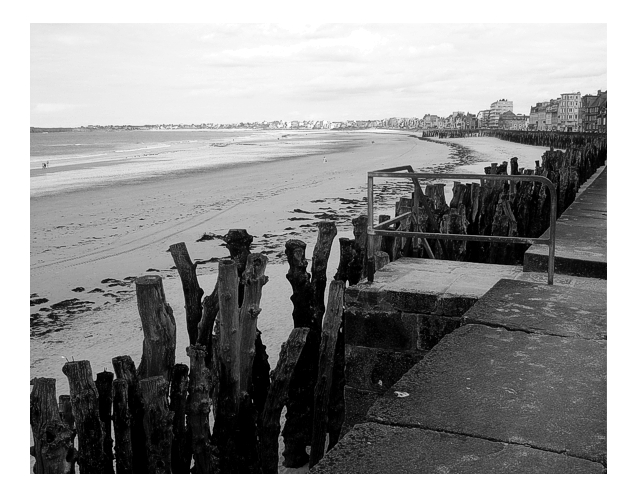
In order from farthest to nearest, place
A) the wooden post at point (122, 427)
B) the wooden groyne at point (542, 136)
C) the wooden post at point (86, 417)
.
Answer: the wooden groyne at point (542, 136) < the wooden post at point (122, 427) < the wooden post at point (86, 417)

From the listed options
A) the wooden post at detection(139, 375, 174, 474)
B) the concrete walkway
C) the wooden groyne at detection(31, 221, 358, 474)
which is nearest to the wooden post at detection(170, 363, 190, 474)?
the wooden groyne at detection(31, 221, 358, 474)

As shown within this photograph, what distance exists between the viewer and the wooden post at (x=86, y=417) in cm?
317

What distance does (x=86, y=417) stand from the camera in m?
3.20

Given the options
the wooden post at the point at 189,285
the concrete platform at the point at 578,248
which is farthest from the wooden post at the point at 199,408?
the concrete platform at the point at 578,248

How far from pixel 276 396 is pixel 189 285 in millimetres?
1091

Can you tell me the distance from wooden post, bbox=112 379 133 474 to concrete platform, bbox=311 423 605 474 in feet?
4.90

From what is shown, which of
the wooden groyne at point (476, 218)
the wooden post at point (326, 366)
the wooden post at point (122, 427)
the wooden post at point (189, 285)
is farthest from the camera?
the wooden groyne at point (476, 218)

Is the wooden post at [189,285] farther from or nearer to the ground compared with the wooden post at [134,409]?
farther from the ground

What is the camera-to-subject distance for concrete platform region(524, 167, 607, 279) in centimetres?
448

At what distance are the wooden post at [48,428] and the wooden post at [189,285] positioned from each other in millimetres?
1557

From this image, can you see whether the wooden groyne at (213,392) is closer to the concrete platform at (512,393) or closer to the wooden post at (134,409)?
the wooden post at (134,409)

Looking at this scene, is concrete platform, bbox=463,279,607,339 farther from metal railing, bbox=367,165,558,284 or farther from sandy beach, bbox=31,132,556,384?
sandy beach, bbox=31,132,556,384
